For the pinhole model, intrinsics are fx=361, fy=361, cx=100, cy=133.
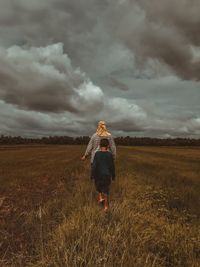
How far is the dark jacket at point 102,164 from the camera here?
9.58 metres

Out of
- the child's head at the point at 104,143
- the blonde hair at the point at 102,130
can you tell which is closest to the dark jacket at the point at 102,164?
the child's head at the point at 104,143

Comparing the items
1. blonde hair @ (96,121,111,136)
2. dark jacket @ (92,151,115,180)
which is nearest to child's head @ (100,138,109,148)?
dark jacket @ (92,151,115,180)

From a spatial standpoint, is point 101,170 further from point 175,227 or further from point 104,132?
point 175,227

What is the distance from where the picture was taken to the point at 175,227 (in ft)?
21.6

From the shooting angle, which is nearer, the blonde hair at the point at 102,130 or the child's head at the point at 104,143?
the child's head at the point at 104,143

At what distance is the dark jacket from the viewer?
958 cm

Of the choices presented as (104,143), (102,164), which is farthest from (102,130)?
(102,164)

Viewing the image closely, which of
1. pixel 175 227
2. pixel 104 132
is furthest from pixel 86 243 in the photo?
pixel 104 132

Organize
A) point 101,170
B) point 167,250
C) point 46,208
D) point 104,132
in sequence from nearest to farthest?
point 167,250, point 46,208, point 101,170, point 104,132

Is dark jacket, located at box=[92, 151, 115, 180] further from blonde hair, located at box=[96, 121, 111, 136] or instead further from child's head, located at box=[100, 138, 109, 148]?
blonde hair, located at box=[96, 121, 111, 136]

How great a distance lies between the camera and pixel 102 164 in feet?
31.6

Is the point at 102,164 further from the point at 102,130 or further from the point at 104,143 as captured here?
the point at 102,130

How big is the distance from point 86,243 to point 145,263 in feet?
3.05

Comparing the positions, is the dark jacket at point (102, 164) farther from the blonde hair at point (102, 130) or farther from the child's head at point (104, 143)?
the blonde hair at point (102, 130)
